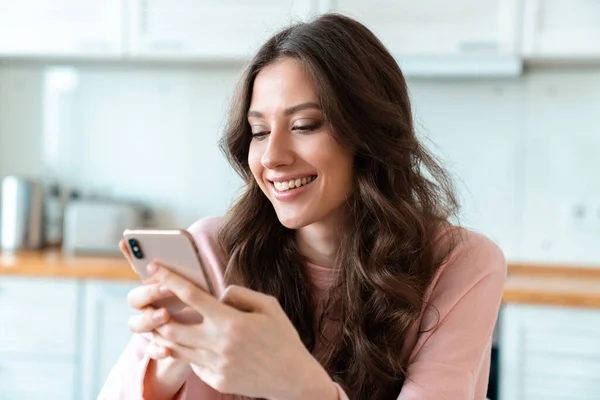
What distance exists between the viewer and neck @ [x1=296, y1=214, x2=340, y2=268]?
1.37 m

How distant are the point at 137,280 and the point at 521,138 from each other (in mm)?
1593

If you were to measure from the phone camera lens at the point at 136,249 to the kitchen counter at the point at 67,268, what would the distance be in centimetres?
170

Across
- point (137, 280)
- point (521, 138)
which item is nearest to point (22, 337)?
point (137, 280)

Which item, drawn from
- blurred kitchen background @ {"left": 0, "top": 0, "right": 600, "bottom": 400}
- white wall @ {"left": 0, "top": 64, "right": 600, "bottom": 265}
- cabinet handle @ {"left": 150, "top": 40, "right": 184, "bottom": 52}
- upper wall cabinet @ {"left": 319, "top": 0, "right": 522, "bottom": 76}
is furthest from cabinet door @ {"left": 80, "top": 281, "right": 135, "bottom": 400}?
upper wall cabinet @ {"left": 319, "top": 0, "right": 522, "bottom": 76}

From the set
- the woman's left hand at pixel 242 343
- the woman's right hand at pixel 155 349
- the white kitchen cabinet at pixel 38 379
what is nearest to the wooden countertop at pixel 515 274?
the white kitchen cabinet at pixel 38 379

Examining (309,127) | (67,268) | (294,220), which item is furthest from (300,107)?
(67,268)

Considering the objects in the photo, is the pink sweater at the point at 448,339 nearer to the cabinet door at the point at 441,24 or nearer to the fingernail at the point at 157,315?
the fingernail at the point at 157,315

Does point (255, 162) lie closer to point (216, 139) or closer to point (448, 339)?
point (448, 339)

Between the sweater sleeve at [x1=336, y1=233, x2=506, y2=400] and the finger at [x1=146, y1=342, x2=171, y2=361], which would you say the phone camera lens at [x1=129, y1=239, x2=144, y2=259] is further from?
the sweater sleeve at [x1=336, y1=233, x2=506, y2=400]

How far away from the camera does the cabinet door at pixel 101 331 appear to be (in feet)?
8.78

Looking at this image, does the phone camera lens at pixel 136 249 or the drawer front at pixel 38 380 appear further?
the drawer front at pixel 38 380

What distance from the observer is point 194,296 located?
88 centimetres

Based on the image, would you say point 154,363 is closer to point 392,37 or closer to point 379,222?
point 379,222

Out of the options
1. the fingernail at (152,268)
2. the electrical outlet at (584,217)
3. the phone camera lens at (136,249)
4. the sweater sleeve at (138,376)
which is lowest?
the electrical outlet at (584,217)
